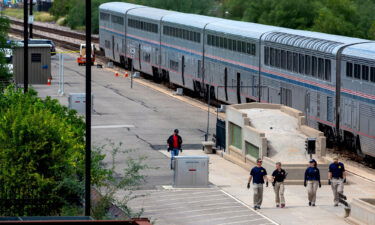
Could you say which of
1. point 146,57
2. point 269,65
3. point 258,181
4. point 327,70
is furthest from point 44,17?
point 258,181

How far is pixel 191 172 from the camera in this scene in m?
36.8

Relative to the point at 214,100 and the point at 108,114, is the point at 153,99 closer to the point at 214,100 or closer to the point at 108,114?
the point at 214,100

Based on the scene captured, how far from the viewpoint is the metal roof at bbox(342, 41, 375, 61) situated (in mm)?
39656

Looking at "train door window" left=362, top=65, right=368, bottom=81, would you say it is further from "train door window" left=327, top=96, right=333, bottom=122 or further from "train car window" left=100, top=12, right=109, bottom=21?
"train car window" left=100, top=12, right=109, bottom=21

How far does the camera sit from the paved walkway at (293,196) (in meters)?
31.7

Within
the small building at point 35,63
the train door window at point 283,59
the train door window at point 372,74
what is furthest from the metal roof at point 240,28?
the train door window at point 372,74

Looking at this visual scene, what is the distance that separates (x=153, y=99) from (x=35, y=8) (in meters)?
136

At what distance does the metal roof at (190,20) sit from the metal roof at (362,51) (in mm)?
20710

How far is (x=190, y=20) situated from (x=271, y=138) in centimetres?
2602

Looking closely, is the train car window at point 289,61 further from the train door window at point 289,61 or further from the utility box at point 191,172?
the utility box at point 191,172

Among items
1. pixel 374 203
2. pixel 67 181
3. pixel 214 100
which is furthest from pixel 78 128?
pixel 214 100

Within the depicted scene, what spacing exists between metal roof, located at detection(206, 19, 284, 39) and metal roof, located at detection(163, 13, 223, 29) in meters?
1.46

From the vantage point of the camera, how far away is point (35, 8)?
647 feet

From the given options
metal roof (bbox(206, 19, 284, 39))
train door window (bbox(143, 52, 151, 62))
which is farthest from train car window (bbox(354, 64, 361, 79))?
train door window (bbox(143, 52, 151, 62))
